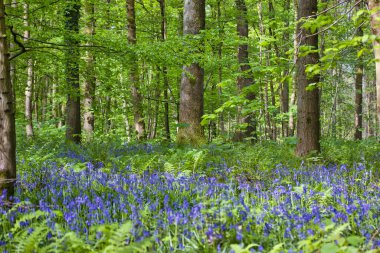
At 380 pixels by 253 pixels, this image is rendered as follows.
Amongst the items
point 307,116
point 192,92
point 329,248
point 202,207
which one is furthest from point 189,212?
point 192,92

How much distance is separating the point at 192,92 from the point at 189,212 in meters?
6.59

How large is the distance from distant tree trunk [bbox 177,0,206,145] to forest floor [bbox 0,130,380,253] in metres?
2.89

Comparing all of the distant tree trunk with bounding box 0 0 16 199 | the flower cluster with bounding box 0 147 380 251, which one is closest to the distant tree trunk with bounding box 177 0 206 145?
the flower cluster with bounding box 0 147 380 251

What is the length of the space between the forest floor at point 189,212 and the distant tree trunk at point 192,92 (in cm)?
289

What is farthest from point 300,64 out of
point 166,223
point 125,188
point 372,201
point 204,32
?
point 166,223

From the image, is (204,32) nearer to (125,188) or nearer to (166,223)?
(125,188)

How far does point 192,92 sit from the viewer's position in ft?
32.1

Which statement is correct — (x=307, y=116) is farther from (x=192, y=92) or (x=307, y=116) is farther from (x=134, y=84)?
(x=134, y=84)

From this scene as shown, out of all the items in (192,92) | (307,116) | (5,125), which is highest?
(192,92)

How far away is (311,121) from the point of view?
7.78 m

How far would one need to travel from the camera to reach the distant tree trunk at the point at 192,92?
9602mm

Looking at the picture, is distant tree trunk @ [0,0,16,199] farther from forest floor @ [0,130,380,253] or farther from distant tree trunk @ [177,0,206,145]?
distant tree trunk @ [177,0,206,145]

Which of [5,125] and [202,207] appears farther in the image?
[5,125]

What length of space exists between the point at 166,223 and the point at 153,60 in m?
4.40
